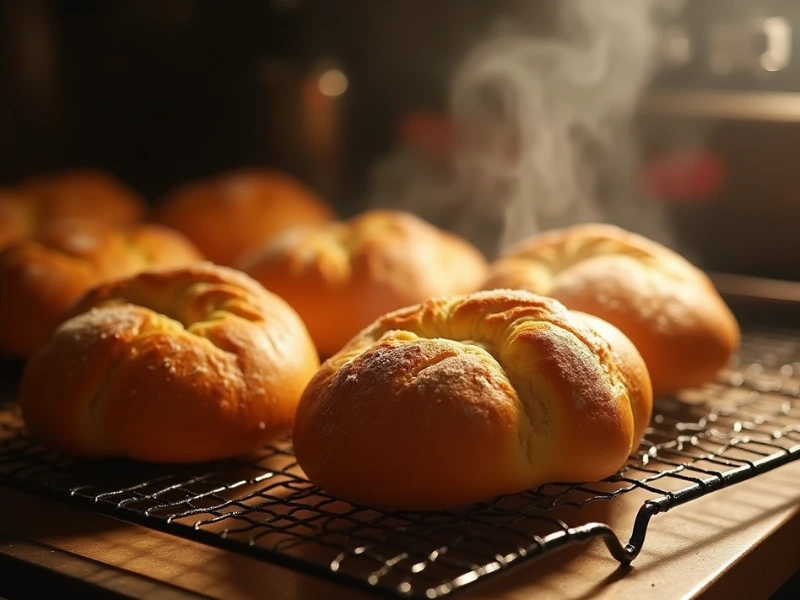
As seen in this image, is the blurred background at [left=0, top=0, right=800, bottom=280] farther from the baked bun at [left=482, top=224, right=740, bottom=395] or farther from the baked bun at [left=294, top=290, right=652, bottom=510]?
the baked bun at [left=294, top=290, right=652, bottom=510]

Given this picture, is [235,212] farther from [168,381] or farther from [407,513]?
[407,513]

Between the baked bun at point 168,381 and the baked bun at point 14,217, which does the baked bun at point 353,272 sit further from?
the baked bun at point 14,217

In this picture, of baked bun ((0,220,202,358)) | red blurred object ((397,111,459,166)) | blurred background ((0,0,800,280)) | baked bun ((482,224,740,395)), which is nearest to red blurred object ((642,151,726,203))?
blurred background ((0,0,800,280))

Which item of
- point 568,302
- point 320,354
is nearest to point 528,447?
point 568,302

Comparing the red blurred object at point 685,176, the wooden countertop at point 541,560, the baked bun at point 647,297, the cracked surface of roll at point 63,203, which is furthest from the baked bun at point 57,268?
the red blurred object at point 685,176

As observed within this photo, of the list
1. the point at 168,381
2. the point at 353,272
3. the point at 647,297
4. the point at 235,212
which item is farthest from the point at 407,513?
the point at 235,212
